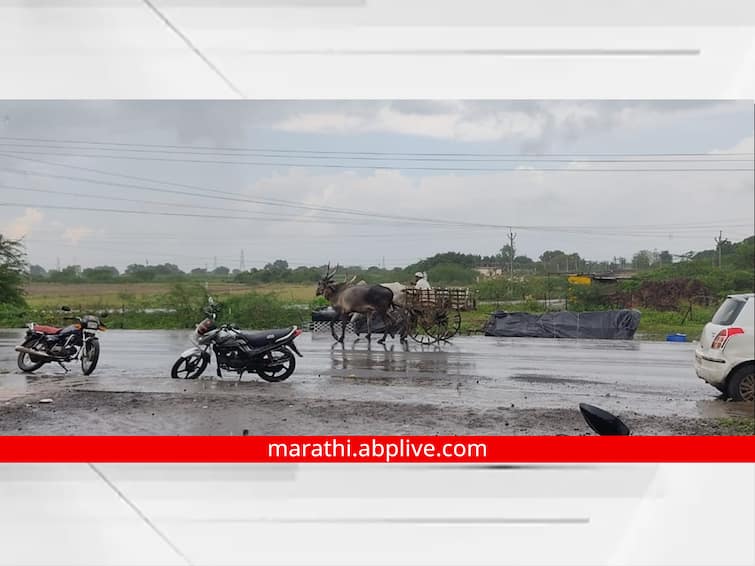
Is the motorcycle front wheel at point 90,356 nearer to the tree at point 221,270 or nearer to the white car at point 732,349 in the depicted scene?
the tree at point 221,270

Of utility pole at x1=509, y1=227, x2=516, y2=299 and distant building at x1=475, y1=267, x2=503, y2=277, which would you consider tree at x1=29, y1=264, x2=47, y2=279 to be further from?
utility pole at x1=509, y1=227, x2=516, y2=299

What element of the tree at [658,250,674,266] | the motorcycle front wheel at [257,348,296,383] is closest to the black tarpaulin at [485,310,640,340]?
the tree at [658,250,674,266]

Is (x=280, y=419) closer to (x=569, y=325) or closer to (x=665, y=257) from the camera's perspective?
(x=569, y=325)

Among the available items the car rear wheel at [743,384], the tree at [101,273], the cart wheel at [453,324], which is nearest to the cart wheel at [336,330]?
the cart wheel at [453,324]

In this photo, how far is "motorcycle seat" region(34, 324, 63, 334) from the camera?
3922 millimetres

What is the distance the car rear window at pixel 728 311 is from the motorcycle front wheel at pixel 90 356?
3.29m

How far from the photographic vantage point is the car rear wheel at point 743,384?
3.72 m

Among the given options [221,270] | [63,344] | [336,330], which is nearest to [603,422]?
[336,330]

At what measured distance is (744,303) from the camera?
3.71 meters

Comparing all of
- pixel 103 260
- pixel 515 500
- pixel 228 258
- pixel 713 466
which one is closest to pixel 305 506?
pixel 515 500

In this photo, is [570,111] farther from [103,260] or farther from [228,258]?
[103,260]

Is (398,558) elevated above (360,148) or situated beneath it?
situated beneath

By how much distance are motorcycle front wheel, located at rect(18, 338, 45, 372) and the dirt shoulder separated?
162 mm
